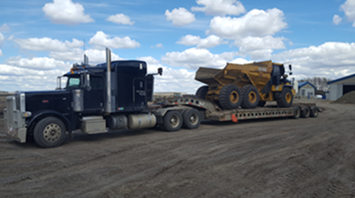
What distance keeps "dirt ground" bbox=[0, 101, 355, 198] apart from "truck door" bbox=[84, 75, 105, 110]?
1294 millimetres

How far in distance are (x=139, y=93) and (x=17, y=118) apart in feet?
14.4

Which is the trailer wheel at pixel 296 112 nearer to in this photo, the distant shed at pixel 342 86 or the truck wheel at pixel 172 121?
the truck wheel at pixel 172 121

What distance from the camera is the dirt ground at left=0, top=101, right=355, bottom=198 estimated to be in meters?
5.18

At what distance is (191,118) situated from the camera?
43.7ft

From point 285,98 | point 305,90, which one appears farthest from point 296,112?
point 305,90

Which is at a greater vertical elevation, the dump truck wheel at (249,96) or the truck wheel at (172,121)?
the dump truck wheel at (249,96)

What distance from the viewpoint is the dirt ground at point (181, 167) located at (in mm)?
5176

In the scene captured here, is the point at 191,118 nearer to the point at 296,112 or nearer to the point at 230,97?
the point at 230,97

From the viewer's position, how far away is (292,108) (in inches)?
704

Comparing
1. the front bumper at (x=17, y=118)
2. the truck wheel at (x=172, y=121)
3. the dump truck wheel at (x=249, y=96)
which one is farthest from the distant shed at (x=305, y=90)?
the front bumper at (x=17, y=118)

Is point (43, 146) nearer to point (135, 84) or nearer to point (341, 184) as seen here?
point (135, 84)

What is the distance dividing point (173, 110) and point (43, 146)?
5.75 metres

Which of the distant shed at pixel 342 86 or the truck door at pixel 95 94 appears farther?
the distant shed at pixel 342 86

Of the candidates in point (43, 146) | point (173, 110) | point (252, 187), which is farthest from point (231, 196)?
point (173, 110)
